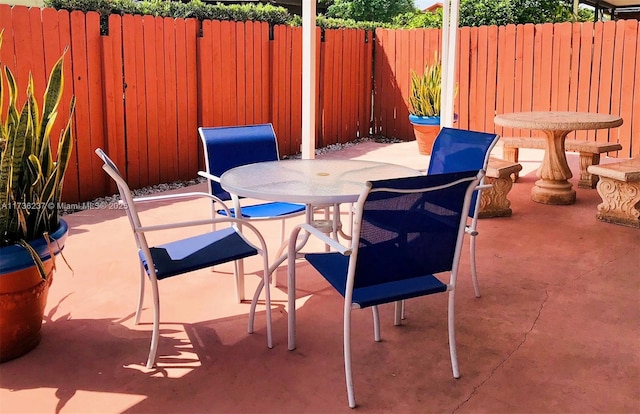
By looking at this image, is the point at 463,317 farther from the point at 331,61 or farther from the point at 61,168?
the point at 331,61

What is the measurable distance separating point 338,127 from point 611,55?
374 centimetres

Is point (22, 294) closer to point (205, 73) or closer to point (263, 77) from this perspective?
point (205, 73)

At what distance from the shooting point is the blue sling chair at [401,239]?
7.38 ft

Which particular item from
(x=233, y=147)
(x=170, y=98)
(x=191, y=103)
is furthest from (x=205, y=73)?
(x=233, y=147)

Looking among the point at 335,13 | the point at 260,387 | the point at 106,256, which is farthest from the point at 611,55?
the point at 335,13

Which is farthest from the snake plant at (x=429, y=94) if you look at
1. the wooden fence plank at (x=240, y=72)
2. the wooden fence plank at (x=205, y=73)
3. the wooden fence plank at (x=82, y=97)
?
the wooden fence plank at (x=82, y=97)

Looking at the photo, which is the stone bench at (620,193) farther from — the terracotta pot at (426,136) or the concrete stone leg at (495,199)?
the terracotta pot at (426,136)

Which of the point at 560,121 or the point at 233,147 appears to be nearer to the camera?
the point at 233,147

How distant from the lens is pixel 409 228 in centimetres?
235

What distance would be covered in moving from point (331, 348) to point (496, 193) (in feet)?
9.21

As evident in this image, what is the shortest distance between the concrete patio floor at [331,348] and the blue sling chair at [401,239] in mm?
341

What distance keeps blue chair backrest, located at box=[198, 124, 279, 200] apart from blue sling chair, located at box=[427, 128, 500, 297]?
3.50 ft

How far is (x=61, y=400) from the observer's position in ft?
7.93

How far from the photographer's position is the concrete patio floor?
2443 mm
